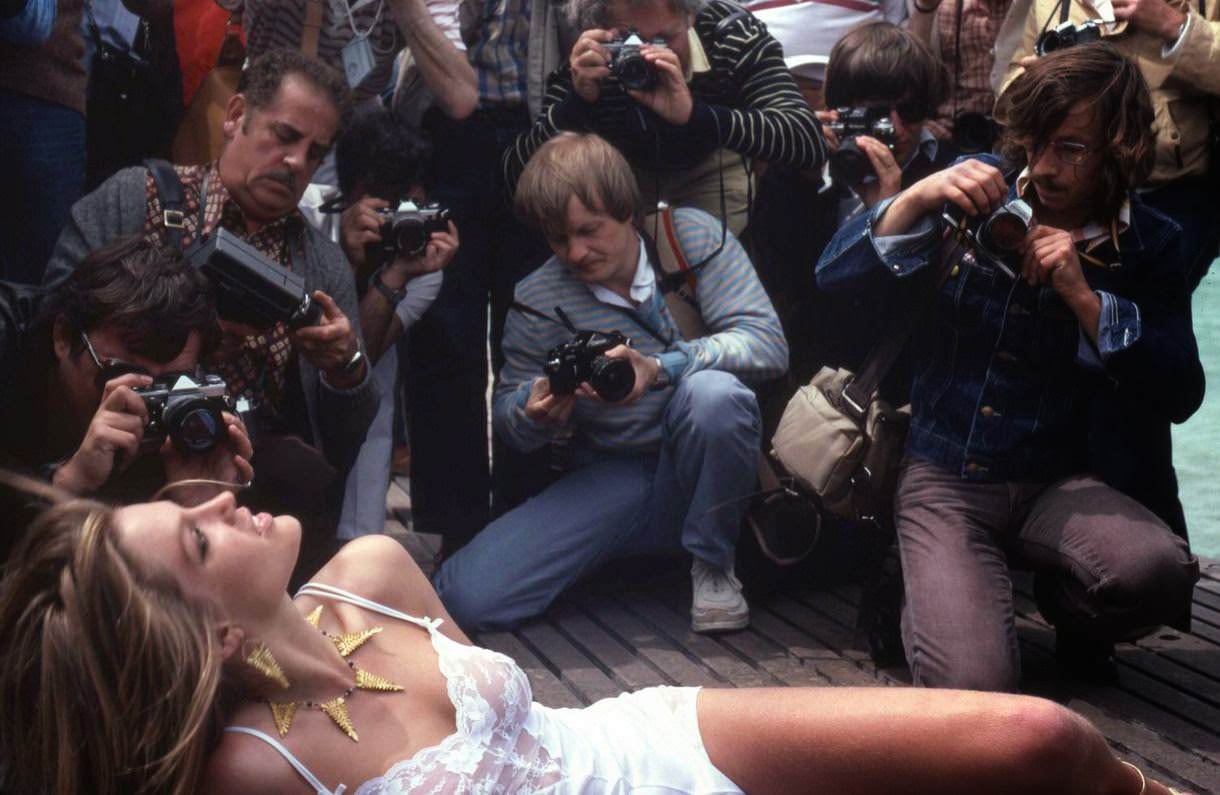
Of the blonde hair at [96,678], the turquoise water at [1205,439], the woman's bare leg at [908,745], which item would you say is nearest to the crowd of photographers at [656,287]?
the blonde hair at [96,678]

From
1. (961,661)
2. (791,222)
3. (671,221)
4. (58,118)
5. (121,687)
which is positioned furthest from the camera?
(791,222)

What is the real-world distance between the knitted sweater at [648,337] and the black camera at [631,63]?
1.30 feet

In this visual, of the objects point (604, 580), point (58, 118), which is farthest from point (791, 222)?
point (58, 118)

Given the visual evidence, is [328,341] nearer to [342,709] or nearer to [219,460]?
[219,460]

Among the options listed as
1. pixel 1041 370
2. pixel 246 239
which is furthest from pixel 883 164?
pixel 246 239

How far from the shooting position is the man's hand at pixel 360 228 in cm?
382

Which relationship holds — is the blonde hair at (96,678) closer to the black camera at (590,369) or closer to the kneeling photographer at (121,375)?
the kneeling photographer at (121,375)

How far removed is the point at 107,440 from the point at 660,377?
1.53 m

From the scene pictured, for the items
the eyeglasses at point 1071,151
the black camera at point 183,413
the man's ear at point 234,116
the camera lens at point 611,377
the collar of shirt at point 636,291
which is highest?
the eyeglasses at point 1071,151

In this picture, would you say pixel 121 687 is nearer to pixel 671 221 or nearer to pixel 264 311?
pixel 264 311

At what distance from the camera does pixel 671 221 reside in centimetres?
393

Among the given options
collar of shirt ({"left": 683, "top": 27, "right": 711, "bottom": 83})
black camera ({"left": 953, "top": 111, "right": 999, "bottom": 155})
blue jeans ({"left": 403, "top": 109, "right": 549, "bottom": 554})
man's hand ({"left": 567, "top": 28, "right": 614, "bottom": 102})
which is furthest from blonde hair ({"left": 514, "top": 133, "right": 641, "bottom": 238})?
black camera ({"left": 953, "top": 111, "right": 999, "bottom": 155})

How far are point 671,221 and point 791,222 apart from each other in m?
0.50

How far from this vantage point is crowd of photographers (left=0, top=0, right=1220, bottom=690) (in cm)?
302
